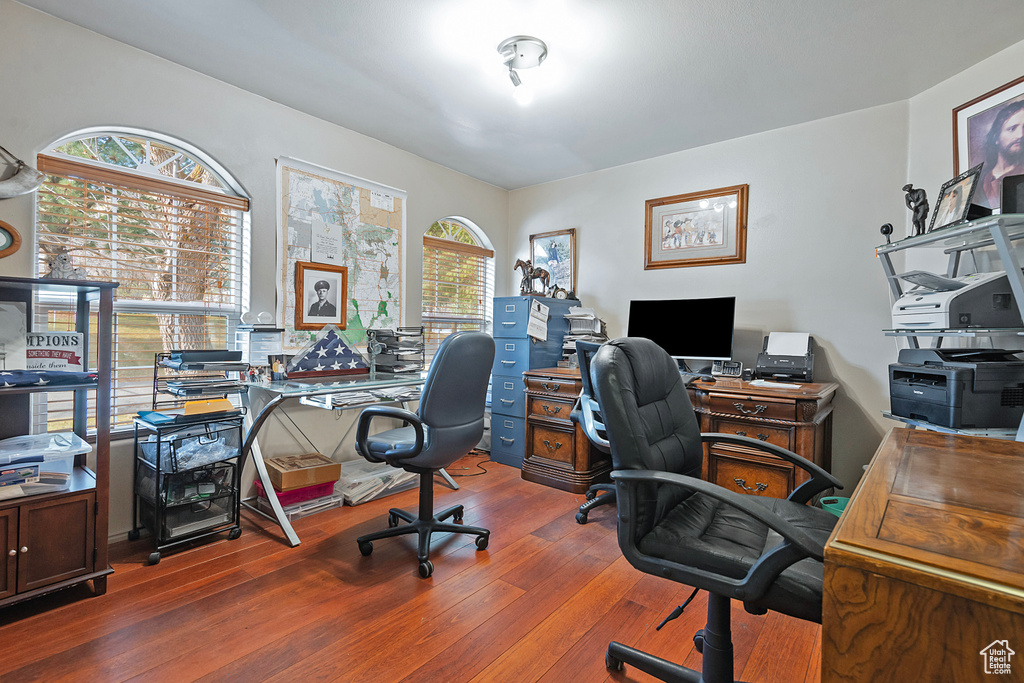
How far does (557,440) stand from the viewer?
3.42 metres

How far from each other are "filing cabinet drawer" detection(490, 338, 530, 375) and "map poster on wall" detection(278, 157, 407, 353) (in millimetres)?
864

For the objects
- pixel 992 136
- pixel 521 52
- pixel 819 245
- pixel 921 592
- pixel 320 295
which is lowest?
pixel 921 592

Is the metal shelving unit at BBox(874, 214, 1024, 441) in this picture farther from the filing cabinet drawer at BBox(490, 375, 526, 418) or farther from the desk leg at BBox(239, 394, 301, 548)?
the desk leg at BBox(239, 394, 301, 548)

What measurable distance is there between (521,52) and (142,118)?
1986mm

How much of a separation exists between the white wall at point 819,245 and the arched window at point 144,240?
9.89 feet

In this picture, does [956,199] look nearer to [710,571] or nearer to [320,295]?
[710,571]

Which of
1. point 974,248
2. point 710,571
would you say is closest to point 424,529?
point 710,571

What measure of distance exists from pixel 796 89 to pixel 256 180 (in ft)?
10.6

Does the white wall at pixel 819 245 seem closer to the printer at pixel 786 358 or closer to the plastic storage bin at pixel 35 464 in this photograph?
the printer at pixel 786 358

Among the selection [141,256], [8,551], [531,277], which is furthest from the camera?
[531,277]

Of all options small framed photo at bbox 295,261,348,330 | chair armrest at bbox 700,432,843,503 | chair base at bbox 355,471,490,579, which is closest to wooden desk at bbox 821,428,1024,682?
chair armrest at bbox 700,432,843,503

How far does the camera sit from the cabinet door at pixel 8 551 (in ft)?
5.68

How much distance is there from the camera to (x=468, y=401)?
2336 millimetres

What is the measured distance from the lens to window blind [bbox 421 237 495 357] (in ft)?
13.5
